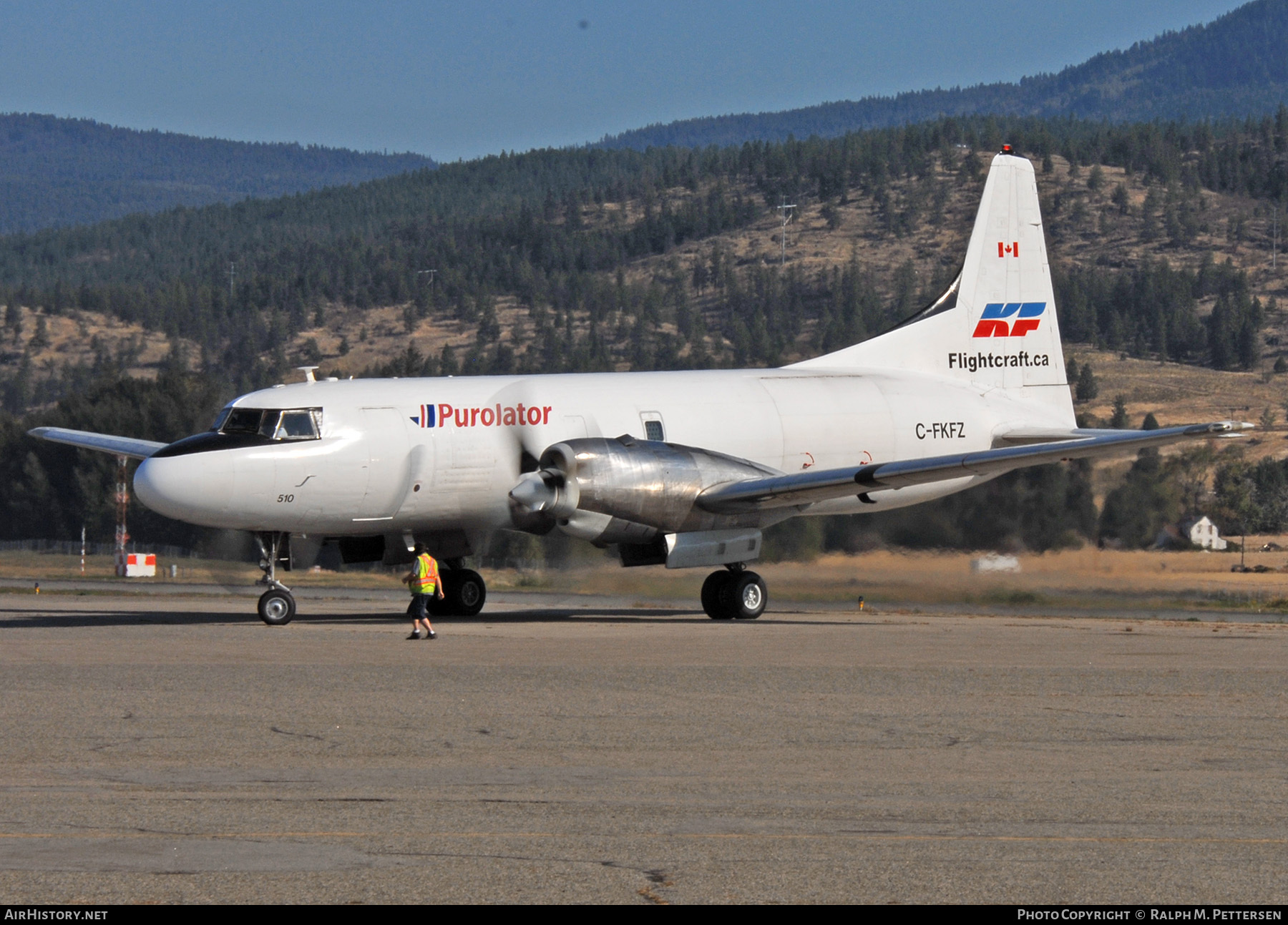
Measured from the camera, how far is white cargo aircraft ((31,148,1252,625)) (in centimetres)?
2686

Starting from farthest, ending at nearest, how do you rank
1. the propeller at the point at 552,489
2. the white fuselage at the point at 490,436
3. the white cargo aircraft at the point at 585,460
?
the propeller at the point at 552,489, the white cargo aircraft at the point at 585,460, the white fuselage at the point at 490,436

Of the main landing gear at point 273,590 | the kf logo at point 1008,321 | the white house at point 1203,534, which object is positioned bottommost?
the white house at point 1203,534

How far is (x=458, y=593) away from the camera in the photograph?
31016mm

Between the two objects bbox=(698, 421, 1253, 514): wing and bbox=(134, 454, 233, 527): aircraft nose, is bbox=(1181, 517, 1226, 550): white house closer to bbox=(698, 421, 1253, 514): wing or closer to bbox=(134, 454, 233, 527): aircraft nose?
bbox=(698, 421, 1253, 514): wing

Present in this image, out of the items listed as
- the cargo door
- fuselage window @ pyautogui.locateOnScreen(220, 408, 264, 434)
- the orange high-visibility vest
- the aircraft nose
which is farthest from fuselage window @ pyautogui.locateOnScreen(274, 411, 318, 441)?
the orange high-visibility vest

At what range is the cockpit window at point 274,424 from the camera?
27.0 metres

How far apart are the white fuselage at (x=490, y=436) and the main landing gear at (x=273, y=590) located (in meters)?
0.65

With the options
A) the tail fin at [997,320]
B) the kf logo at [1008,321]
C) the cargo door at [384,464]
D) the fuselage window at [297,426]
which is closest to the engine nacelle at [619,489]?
the cargo door at [384,464]

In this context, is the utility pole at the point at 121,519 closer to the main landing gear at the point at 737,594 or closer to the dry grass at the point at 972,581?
the dry grass at the point at 972,581

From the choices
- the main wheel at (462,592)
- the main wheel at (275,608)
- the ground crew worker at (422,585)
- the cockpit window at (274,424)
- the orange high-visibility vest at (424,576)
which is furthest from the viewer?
the main wheel at (462,592)

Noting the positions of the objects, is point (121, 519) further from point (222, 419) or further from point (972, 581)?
point (972, 581)

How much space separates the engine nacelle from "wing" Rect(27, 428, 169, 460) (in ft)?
29.6
